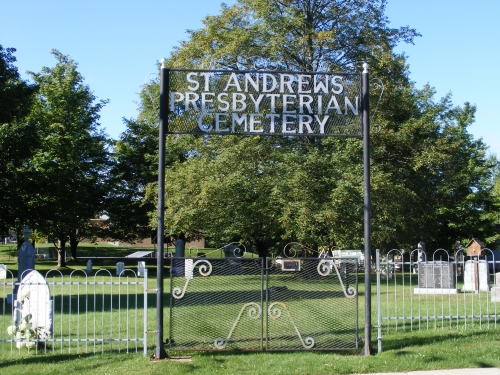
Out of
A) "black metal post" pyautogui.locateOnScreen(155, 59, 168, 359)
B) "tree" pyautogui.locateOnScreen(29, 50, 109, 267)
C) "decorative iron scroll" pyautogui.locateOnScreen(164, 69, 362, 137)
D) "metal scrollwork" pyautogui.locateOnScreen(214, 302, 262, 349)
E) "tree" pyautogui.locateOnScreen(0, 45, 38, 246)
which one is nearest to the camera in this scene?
"black metal post" pyautogui.locateOnScreen(155, 59, 168, 359)

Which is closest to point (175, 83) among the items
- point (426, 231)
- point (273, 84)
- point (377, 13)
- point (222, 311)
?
point (273, 84)

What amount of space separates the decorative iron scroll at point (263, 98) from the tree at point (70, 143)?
93.9ft

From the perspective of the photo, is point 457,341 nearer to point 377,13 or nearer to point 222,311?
point 222,311

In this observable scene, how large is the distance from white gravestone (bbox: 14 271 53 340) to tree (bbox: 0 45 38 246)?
1717 centimetres

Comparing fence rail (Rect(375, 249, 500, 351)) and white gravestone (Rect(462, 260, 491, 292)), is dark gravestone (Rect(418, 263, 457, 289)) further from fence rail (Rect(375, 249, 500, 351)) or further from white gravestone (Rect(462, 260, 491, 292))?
white gravestone (Rect(462, 260, 491, 292))

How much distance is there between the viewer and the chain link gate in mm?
9078

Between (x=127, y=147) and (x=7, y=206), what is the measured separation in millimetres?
13422

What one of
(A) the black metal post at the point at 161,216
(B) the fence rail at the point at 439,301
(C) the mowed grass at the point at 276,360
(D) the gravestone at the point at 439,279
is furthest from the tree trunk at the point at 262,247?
(A) the black metal post at the point at 161,216

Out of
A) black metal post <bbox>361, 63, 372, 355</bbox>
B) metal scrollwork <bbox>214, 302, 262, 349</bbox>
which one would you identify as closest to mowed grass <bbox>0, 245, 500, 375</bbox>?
metal scrollwork <bbox>214, 302, 262, 349</bbox>

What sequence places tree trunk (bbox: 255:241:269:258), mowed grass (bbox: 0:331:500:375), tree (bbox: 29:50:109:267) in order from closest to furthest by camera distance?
mowed grass (bbox: 0:331:500:375)
tree trunk (bbox: 255:241:269:258)
tree (bbox: 29:50:109:267)

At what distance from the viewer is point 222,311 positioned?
1259 centimetres

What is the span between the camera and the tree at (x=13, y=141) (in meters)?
25.8

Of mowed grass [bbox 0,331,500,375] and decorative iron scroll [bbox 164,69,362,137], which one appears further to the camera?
decorative iron scroll [bbox 164,69,362,137]

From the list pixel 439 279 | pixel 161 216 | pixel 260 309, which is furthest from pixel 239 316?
pixel 439 279
